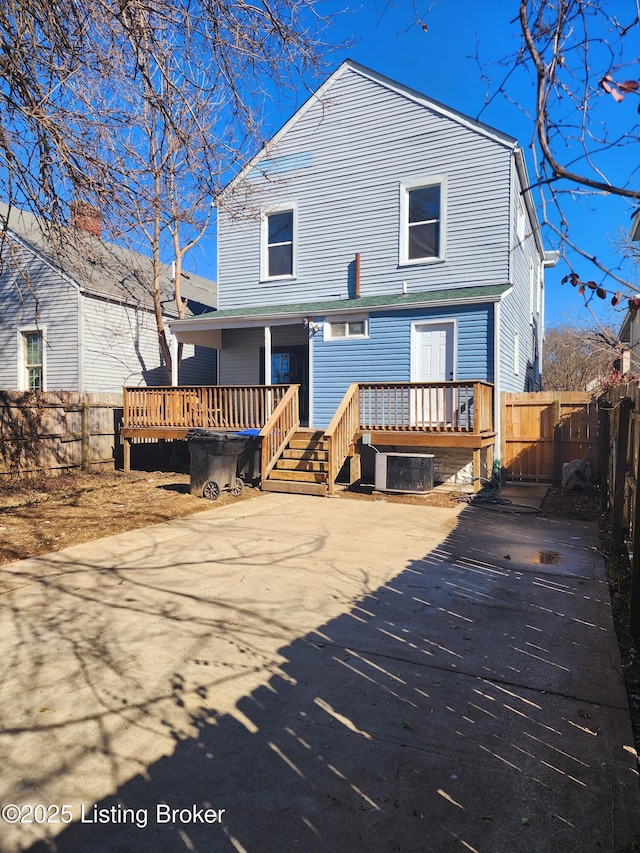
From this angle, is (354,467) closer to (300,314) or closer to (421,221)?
(300,314)

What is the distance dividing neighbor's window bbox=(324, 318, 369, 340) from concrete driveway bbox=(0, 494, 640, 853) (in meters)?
7.85

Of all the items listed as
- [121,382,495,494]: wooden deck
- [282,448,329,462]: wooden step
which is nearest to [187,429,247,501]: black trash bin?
[121,382,495,494]: wooden deck

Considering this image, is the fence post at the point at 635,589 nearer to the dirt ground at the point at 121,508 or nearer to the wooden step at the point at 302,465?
the dirt ground at the point at 121,508

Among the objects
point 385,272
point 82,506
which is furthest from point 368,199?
point 82,506

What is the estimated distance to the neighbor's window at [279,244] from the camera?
549 inches

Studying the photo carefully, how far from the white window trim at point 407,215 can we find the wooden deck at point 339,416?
3115mm

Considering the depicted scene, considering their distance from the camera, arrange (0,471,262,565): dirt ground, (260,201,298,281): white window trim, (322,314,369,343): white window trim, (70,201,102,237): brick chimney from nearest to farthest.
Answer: (70,201,102,237): brick chimney → (0,471,262,565): dirt ground → (322,314,369,343): white window trim → (260,201,298,281): white window trim

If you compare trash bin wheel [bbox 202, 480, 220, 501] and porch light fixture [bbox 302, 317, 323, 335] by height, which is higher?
porch light fixture [bbox 302, 317, 323, 335]

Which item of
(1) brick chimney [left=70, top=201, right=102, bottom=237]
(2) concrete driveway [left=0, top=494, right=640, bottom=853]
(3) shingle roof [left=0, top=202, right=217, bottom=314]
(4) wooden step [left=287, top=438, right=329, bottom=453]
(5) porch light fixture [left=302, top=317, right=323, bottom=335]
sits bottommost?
(2) concrete driveway [left=0, top=494, right=640, bottom=853]

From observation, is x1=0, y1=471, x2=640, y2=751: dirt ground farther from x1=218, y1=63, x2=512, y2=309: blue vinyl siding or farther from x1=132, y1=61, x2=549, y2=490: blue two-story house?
x1=218, y1=63, x2=512, y2=309: blue vinyl siding

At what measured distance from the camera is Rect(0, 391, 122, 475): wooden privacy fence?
10.5 metres

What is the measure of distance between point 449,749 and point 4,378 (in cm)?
1709

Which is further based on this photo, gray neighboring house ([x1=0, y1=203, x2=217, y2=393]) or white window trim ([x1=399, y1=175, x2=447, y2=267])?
gray neighboring house ([x1=0, y1=203, x2=217, y2=393])

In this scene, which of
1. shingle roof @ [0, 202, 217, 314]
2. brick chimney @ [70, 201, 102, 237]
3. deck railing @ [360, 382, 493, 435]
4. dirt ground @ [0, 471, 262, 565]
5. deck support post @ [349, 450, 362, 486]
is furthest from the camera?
shingle roof @ [0, 202, 217, 314]
